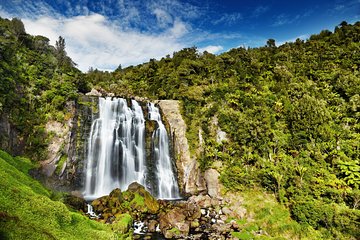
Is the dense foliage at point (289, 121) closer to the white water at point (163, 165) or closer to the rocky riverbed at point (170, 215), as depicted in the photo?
the white water at point (163, 165)

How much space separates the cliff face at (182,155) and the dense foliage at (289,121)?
1190 millimetres

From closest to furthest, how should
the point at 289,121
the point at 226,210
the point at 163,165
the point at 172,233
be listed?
the point at 172,233 → the point at 226,210 → the point at 289,121 → the point at 163,165

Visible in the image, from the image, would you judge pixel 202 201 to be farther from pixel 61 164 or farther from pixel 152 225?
pixel 61 164

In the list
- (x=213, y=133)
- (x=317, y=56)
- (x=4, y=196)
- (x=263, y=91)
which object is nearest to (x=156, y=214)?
(x=213, y=133)

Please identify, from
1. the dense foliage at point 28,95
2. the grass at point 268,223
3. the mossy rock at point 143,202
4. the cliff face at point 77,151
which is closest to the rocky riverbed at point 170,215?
the mossy rock at point 143,202

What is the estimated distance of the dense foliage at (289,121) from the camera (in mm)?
18109

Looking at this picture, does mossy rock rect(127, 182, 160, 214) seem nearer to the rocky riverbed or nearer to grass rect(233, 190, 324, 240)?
the rocky riverbed

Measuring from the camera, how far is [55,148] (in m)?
23.7

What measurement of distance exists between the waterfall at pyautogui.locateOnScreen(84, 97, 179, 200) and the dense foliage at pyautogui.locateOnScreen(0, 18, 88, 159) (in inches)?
174

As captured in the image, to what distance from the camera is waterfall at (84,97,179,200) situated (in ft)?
80.1

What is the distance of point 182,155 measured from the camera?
94.4ft

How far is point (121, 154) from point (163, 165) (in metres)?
5.13

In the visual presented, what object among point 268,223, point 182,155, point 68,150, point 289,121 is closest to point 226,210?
point 268,223

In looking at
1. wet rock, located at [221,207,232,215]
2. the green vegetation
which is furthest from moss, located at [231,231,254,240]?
wet rock, located at [221,207,232,215]
